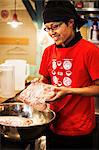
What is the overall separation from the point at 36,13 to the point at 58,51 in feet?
6.03

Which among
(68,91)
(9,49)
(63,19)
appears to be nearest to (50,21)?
(63,19)

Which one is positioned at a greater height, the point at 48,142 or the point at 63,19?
the point at 63,19

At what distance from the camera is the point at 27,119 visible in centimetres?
174

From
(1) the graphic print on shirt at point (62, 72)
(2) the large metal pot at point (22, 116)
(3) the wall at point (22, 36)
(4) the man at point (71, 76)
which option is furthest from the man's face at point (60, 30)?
(3) the wall at point (22, 36)

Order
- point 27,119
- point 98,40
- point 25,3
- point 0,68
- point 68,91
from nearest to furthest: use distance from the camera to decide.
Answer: point 68,91 < point 27,119 < point 0,68 < point 98,40 < point 25,3

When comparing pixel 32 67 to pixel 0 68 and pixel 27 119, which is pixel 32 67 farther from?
pixel 27 119

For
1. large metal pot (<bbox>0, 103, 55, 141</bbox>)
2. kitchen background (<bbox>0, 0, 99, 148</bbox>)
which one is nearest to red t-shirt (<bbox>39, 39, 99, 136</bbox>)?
large metal pot (<bbox>0, 103, 55, 141</bbox>)

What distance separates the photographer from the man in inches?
65.1

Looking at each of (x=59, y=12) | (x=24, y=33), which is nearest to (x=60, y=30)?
(x=59, y=12)

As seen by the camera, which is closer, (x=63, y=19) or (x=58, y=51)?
(x=63, y=19)

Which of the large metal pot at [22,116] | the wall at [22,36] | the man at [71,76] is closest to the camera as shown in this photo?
the large metal pot at [22,116]

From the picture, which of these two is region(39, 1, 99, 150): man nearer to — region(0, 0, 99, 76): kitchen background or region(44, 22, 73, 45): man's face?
region(44, 22, 73, 45): man's face

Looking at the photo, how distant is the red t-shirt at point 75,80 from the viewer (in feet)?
5.45

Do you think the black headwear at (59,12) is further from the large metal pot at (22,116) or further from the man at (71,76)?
the large metal pot at (22,116)
